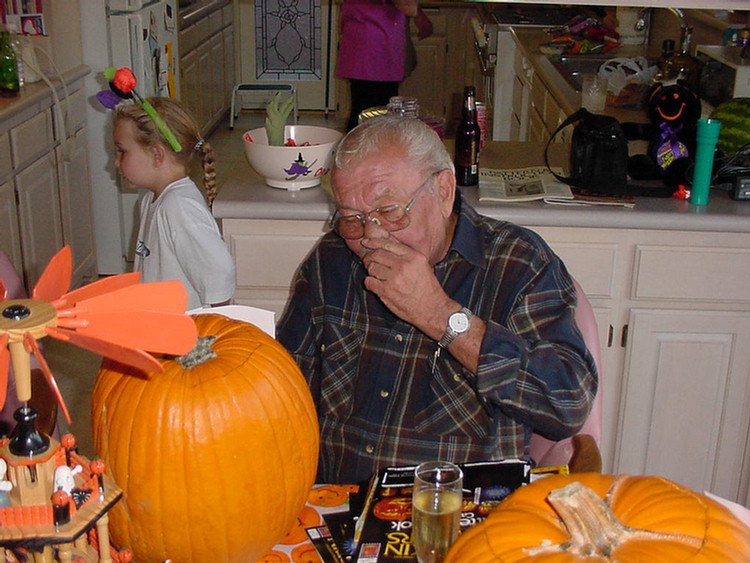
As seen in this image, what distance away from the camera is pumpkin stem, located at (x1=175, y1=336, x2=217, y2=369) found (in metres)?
1.04

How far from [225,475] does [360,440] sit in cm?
56

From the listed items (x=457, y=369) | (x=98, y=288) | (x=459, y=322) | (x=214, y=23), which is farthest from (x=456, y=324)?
(x=214, y=23)

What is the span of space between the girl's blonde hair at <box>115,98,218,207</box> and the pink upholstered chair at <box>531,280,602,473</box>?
119cm

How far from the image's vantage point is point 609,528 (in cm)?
84

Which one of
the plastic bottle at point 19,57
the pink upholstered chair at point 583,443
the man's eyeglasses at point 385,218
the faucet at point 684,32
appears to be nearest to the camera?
the pink upholstered chair at point 583,443

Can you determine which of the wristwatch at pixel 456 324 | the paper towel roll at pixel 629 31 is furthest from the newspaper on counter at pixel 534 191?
the paper towel roll at pixel 629 31

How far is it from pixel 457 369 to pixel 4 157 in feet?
7.08

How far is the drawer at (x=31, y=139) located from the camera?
312 centimetres

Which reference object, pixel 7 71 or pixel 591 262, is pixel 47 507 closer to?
pixel 591 262

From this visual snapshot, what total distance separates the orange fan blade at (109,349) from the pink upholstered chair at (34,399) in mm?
731

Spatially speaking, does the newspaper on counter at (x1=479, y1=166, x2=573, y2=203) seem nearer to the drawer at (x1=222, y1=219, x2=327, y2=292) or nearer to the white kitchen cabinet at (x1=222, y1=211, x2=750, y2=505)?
the white kitchen cabinet at (x1=222, y1=211, x2=750, y2=505)

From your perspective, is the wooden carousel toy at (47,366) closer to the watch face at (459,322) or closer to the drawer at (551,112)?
the watch face at (459,322)

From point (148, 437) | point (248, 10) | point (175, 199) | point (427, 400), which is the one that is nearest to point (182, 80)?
point (248, 10)

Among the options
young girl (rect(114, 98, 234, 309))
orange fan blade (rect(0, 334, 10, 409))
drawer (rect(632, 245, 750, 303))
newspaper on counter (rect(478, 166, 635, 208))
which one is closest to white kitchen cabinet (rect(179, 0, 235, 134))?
young girl (rect(114, 98, 234, 309))
